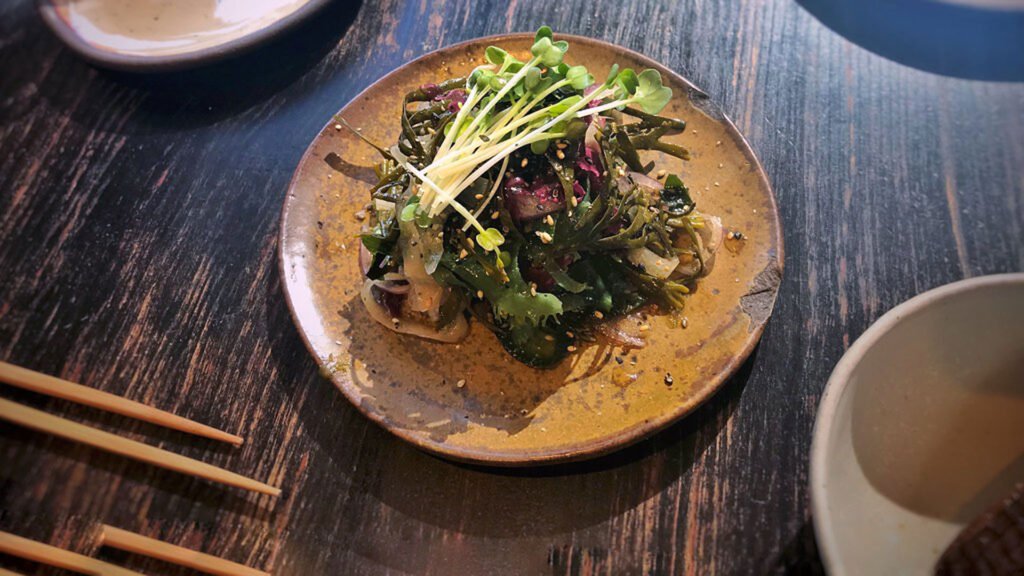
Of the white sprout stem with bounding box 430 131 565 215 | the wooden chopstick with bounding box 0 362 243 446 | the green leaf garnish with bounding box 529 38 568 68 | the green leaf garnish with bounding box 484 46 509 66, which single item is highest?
the green leaf garnish with bounding box 529 38 568 68

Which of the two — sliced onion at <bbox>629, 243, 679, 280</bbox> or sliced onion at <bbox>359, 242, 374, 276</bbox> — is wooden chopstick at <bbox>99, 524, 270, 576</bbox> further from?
sliced onion at <bbox>629, 243, 679, 280</bbox>

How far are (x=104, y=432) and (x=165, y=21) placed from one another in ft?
5.05

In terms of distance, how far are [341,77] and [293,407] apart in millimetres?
1244

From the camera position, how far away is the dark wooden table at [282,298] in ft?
5.28

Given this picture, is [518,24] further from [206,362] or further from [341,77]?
[206,362]

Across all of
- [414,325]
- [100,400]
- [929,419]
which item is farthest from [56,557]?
[929,419]

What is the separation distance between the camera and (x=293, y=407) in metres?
1.79

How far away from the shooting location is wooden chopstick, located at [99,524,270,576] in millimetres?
1569

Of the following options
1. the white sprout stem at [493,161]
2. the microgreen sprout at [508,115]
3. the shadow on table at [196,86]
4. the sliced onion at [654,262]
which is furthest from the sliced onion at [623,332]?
the shadow on table at [196,86]

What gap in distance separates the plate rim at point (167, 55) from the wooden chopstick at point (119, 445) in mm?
1166

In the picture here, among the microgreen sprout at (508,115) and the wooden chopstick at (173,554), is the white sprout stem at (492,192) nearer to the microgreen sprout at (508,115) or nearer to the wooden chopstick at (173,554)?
the microgreen sprout at (508,115)

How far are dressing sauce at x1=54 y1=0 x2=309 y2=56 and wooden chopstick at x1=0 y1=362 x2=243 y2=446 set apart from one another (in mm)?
1165

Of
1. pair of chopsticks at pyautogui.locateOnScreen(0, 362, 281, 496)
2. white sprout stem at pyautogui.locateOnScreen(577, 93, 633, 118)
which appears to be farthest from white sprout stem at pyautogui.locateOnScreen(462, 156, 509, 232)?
pair of chopsticks at pyautogui.locateOnScreen(0, 362, 281, 496)

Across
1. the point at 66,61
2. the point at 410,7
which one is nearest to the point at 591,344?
the point at 410,7
